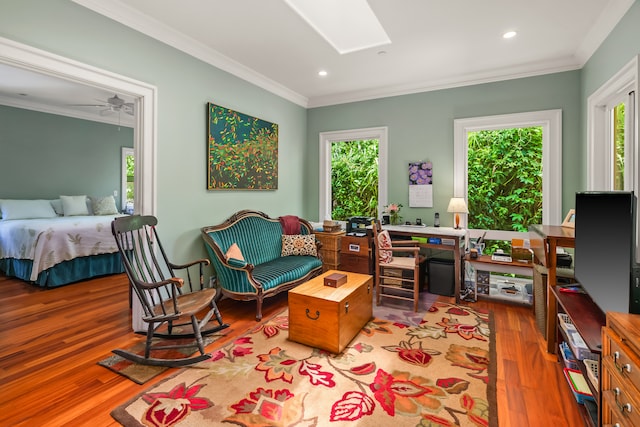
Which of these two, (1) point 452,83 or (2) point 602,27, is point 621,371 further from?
(1) point 452,83

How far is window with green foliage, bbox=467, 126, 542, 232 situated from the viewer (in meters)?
4.00

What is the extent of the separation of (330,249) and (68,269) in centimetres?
357

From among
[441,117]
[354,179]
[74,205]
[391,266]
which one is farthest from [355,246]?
[74,205]

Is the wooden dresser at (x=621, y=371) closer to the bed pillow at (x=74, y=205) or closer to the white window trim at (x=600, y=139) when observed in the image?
the white window trim at (x=600, y=139)

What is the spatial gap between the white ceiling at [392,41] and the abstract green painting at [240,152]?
57 cm

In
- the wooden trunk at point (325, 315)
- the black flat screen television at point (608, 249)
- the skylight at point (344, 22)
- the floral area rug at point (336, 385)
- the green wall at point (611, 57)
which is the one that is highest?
the skylight at point (344, 22)

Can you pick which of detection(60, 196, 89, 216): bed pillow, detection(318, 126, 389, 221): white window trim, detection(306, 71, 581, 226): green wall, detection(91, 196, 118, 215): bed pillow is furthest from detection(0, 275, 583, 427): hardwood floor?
detection(91, 196, 118, 215): bed pillow

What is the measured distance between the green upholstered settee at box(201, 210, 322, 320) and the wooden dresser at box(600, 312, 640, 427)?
2537 mm

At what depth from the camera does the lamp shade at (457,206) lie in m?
4.01

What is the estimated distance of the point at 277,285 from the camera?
3359 millimetres

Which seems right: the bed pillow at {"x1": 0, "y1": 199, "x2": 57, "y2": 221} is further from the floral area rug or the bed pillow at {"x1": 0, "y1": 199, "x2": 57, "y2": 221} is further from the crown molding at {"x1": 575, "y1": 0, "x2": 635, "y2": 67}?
the crown molding at {"x1": 575, "y1": 0, "x2": 635, "y2": 67}

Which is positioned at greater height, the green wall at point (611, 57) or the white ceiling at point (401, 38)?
the white ceiling at point (401, 38)

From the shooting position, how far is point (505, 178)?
4160 mm

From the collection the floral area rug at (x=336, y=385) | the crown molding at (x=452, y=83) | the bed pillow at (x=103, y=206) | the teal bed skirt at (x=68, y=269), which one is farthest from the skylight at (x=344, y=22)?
the bed pillow at (x=103, y=206)
